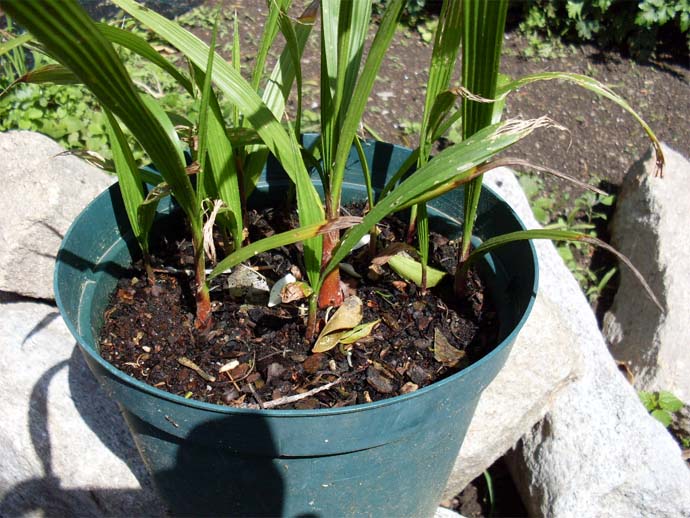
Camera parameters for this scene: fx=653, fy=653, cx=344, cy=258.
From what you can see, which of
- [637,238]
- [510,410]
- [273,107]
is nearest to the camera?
[273,107]

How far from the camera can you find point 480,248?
91 centimetres

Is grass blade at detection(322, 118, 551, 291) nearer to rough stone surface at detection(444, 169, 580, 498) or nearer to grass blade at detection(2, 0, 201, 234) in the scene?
grass blade at detection(2, 0, 201, 234)

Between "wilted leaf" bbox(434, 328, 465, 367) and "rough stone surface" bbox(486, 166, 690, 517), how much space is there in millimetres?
384

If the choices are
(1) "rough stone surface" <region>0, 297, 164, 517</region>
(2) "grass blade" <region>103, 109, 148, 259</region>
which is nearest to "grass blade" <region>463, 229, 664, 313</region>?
(2) "grass blade" <region>103, 109, 148, 259</region>

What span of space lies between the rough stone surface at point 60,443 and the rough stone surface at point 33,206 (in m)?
0.12

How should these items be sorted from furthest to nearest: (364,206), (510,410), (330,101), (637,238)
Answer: (637,238), (510,410), (364,206), (330,101)

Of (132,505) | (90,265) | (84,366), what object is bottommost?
(132,505)

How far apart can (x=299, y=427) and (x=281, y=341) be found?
21 centimetres

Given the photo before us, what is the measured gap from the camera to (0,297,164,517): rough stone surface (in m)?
1.23

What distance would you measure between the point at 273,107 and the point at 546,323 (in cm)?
Result: 73

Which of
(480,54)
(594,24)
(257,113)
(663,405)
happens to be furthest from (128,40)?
(594,24)

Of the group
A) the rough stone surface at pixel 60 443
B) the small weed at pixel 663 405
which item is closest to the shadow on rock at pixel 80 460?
the rough stone surface at pixel 60 443

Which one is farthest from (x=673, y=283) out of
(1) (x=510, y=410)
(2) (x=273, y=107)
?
(2) (x=273, y=107)

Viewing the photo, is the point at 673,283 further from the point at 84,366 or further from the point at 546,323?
the point at 84,366
